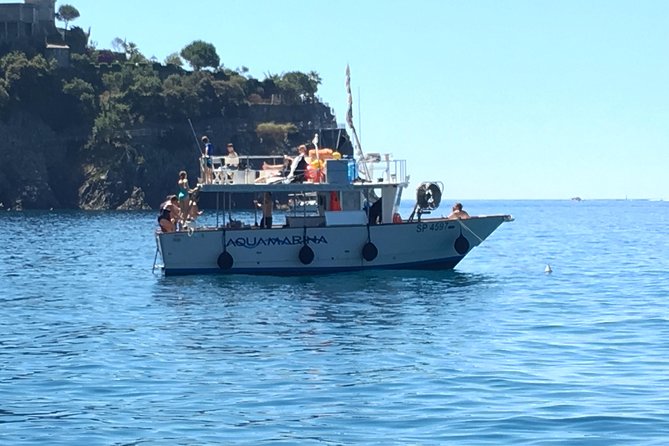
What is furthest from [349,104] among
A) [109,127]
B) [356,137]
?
[109,127]

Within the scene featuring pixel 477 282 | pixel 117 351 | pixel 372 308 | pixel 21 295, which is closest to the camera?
pixel 117 351

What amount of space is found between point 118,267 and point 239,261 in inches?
400

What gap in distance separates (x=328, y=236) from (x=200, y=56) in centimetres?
13671

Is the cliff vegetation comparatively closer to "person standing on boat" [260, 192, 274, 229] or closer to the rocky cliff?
the rocky cliff

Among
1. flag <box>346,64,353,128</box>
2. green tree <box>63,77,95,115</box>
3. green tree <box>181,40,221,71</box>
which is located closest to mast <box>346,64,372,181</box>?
flag <box>346,64,353,128</box>

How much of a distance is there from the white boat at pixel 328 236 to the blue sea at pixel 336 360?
2.60 feet

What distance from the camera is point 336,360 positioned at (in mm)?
22047

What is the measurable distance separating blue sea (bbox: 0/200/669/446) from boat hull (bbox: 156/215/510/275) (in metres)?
0.73

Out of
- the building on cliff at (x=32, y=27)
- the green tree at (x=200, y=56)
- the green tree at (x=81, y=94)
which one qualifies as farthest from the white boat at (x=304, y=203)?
the green tree at (x=200, y=56)

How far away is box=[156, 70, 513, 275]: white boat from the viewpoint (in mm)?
38312

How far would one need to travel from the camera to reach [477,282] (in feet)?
127

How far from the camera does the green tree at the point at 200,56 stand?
17175 cm

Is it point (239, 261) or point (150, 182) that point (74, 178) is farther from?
point (239, 261)

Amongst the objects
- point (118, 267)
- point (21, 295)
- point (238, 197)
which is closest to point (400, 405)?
point (21, 295)
